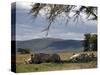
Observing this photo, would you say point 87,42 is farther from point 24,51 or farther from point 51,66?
point 24,51

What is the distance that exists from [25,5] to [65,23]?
0.57m

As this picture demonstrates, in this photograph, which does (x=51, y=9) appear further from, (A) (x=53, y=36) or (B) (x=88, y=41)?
(B) (x=88, y=41)

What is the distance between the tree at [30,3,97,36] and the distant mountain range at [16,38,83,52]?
6.3 inches

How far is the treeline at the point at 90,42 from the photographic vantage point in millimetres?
2910

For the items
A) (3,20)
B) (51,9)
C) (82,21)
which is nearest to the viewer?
(3,20)

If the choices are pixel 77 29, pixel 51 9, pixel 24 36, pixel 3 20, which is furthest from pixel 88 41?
pixel 3 20

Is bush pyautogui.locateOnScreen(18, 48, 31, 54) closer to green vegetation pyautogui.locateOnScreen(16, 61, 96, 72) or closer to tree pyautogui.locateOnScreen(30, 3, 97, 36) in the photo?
green vegetation pyautogui.locateOnScreen(16, 61, 96, 72)

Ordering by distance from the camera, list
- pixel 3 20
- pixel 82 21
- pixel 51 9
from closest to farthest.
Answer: pixel 3 20 → pixel 51 9 → pixel 82 21

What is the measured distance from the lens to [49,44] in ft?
8.84

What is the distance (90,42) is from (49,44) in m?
0.60

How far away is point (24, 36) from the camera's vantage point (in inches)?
101

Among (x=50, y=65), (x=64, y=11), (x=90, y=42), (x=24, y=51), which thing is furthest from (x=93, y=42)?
(x=24, y=51)

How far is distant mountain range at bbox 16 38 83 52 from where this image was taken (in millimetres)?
2580

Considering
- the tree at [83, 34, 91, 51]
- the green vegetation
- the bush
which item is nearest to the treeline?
the tree at [83, 34, 91, 51]
